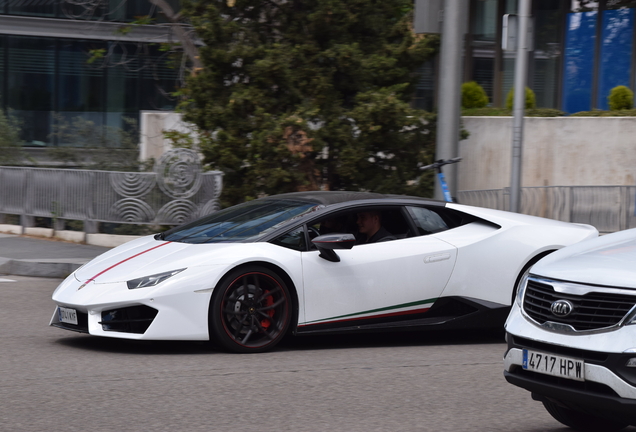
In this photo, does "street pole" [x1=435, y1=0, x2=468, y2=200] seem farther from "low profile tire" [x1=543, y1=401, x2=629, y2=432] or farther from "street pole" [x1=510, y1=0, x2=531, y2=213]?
"low profile tire" [x1=543, y1=401, x2=629, y2=432]

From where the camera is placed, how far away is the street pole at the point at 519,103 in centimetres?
1080

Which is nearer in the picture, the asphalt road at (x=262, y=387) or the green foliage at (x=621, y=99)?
the asphalt road at (x=262, y=387)

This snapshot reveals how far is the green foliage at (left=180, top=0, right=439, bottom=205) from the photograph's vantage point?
12.8 meters

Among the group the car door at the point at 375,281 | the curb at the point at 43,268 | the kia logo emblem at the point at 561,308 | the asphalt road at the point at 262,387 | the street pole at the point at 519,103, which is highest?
the street pole at the point at 519,103

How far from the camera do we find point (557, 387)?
4.01 meters

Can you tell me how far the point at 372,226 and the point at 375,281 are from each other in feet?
1.78

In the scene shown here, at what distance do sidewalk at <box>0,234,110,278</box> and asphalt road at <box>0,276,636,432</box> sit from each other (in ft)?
13.7

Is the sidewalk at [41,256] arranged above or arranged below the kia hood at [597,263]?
below

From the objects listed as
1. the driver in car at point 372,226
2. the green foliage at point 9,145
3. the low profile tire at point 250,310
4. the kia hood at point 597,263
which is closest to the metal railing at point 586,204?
the driver in car at point 372,226

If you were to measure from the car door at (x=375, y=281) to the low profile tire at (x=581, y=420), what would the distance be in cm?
243

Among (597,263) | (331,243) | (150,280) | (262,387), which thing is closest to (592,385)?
(597,263)

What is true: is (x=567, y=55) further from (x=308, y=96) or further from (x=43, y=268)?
(x=43, y=268)

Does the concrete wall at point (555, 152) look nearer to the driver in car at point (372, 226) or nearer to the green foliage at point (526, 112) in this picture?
the green foliage at point (526, 112)

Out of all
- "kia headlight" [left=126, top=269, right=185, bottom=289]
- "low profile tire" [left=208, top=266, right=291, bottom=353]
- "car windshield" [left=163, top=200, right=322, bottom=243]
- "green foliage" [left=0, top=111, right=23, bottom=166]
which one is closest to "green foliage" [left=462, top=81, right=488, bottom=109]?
"green foliage" [left=0, top=111, right=23, bottom=166]
